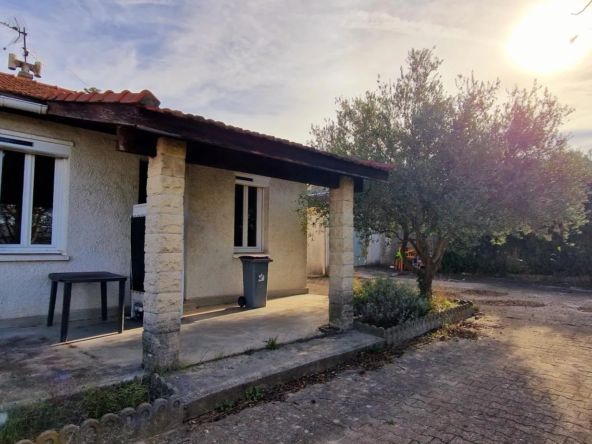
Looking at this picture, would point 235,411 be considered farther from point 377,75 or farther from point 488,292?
point 488,292

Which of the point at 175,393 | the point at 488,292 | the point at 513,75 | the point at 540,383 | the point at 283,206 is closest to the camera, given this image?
the point at 175,393

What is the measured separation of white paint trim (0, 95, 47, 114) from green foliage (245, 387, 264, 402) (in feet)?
14.6

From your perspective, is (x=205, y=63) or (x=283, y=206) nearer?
(x=205, y=63)

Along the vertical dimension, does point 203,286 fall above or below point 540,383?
above

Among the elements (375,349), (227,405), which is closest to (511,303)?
(375,349)

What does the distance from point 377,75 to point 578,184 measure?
4.96 meters

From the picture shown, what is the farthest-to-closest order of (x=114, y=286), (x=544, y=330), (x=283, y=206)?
(x=283, y=206) < (x=544, y=330) < (x=114, y=286)

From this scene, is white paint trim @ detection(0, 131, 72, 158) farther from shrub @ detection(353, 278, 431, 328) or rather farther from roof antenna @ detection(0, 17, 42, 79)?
shrub @ detection(353, 278, 431, 328)

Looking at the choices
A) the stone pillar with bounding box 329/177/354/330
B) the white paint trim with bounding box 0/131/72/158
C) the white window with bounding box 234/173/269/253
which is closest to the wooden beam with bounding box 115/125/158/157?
the white paint trim with bounding box 0/131/72/158

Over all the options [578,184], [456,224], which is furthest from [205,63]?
[578,184]

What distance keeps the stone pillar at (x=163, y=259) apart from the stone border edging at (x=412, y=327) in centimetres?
326

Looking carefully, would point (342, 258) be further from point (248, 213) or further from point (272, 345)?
point (248, 213)

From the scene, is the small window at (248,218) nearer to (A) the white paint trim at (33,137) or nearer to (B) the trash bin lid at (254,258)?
(B) the trash bin lid at (254,258)

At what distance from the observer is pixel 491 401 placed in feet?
13.2
